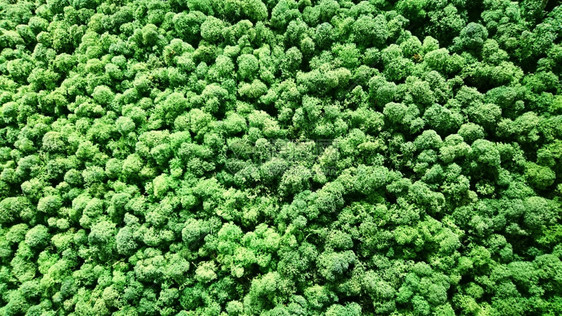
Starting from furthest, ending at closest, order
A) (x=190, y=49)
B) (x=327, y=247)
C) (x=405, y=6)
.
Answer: (x=190, y=49)
(x=405, y=6)
(x=327, y=247)

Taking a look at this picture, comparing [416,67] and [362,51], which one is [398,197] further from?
[362,51]

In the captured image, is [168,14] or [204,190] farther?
[168,14]

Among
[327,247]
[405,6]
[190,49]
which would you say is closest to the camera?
[327,247]

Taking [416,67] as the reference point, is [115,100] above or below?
below

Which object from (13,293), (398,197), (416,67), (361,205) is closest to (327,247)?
(361,205)

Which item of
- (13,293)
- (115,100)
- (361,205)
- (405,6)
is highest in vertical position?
(405,6)

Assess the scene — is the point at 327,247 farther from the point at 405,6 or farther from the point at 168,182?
the point at 405,6
